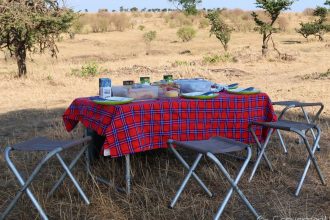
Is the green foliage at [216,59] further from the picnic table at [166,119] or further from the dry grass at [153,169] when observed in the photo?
A: the picnic table at [166,119]

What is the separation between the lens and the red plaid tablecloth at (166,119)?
359 cm

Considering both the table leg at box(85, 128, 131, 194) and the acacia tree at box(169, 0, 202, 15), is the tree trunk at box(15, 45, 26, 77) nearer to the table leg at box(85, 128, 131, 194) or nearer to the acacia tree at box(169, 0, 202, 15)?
the table leg at box(85, 128, 131, 194)

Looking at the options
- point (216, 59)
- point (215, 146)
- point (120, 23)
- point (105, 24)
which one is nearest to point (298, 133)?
point (215, 146)

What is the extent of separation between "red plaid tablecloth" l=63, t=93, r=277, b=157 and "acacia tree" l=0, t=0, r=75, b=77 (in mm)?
7350

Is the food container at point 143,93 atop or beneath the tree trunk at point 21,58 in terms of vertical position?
atop

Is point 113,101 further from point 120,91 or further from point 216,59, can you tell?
point 216,59

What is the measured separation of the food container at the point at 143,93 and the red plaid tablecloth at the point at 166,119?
0.19 metres

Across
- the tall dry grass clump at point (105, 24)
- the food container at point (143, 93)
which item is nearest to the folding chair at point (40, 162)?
the food container at point (143, 93)

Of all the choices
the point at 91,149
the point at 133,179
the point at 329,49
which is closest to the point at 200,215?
the point at 133,179

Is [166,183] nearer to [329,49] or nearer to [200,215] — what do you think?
[200,215]

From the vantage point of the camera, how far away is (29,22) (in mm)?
10992

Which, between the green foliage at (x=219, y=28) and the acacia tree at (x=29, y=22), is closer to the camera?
the acacia tree at (x=29, y=22)

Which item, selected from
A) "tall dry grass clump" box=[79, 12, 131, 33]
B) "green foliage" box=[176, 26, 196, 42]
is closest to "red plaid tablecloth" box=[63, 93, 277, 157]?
"green foliage" box=[176, 26, 196, 42]

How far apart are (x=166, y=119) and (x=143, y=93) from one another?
36cm
